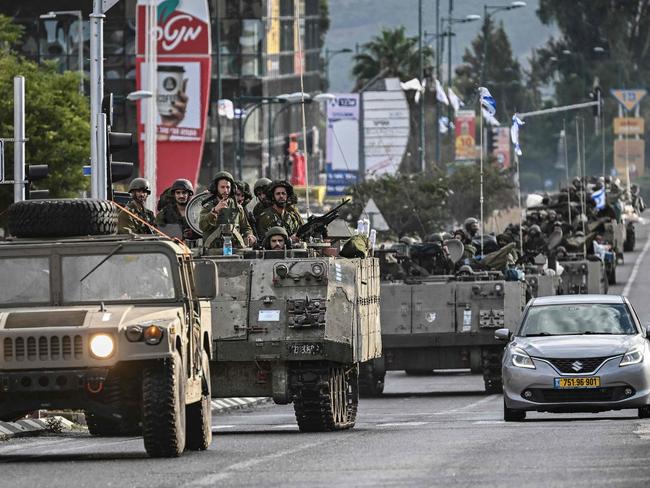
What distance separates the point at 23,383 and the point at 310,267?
5.66 m

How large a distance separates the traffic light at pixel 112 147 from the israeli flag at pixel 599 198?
3636cm

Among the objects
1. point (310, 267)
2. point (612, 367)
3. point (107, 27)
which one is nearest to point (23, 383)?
point (310, 267)

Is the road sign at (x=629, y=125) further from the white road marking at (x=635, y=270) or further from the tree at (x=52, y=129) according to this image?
the tree at (x=52, y=129)

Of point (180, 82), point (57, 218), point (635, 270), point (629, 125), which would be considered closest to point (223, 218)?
point (57, 218)

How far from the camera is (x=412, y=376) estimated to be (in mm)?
41531

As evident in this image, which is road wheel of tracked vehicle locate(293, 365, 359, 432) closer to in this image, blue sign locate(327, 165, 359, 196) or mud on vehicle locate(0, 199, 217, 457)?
mud on vehicle locate(0, 199, 217, 457)

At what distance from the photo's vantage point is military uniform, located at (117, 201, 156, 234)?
20578mm

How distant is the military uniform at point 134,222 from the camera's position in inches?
810

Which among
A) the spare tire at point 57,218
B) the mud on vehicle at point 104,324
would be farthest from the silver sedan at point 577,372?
the spare tire at point 57,218

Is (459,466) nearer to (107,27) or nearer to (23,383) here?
(23,383)

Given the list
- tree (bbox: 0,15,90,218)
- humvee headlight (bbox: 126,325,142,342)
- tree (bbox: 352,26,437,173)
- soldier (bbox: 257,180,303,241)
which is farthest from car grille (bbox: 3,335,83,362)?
tree (bbox: 352,26,437,173)

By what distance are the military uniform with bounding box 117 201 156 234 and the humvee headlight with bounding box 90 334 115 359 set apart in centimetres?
436

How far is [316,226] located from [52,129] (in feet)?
103

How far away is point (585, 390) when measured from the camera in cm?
2178
